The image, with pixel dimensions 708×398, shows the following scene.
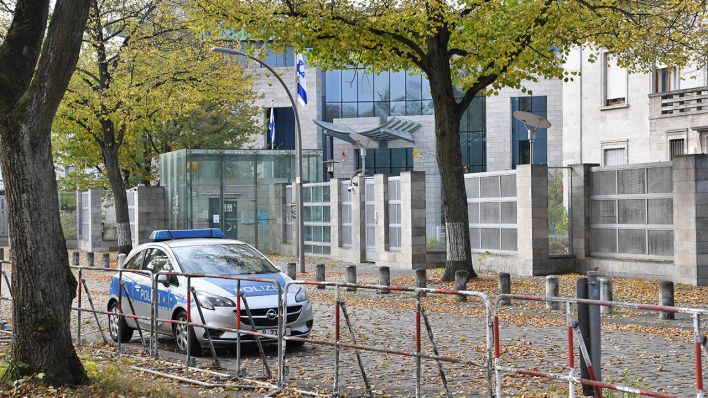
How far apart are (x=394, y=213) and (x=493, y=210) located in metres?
4.01

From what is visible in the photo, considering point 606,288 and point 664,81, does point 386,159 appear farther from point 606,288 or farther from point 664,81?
point 606,288

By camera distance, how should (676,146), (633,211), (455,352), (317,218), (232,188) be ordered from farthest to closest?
(232,188) < (317,218) < (676,146) < (633,211) < (455,352)

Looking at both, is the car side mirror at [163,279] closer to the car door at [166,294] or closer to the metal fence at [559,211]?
the car door at [166,294]

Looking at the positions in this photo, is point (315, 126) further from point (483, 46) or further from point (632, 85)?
Result: point (483, 46)

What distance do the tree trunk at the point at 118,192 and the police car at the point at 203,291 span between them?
745 inches

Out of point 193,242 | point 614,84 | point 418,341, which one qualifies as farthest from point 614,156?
point 418,341

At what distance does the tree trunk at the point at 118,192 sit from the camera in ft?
112

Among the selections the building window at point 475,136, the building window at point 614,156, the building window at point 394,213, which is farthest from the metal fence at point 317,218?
the building window at point 475,136

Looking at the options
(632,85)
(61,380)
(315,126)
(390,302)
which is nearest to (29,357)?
(61,380)

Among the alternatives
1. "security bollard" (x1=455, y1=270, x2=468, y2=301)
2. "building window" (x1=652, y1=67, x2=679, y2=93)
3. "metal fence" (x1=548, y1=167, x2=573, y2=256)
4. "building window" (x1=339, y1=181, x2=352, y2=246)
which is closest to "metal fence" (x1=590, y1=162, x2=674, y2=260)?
"metal fence" (x1=548, y1=167, x2=573, y2=256)

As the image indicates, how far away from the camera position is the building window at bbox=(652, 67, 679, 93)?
38.3 metres

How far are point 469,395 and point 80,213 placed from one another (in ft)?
140

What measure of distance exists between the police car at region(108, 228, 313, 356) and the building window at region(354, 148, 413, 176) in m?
52.8

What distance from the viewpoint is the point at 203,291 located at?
13148mm
